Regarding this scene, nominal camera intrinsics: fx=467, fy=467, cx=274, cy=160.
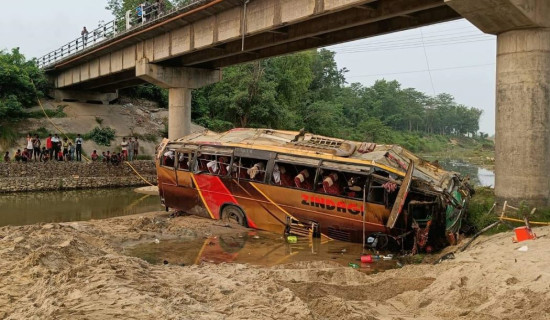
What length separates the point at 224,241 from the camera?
41.9 ft

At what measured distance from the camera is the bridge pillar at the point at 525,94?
10953 millimetres

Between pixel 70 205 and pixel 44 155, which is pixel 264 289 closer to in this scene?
pixel 70 205

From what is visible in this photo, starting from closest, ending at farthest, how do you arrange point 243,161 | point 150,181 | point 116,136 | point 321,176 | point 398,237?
point 398,237 → point 321,176 → point 243,161 → point 150,181 → point 116,136

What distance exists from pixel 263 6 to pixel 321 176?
811 centimetres

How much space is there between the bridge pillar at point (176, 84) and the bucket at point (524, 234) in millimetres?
19515

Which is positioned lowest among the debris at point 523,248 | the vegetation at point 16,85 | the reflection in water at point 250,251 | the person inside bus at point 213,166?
the reflection in water at point 250,251

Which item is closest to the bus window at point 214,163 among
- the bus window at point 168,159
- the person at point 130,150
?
the bus window at point 168,159

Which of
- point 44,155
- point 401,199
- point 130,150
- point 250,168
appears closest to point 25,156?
point 44,155

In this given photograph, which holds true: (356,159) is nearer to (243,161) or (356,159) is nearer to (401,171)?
(401,171)

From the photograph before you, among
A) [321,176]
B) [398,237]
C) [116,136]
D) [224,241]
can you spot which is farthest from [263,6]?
[116,136]

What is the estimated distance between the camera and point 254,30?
1789 centimetres

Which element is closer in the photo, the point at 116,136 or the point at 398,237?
the point at 398,237

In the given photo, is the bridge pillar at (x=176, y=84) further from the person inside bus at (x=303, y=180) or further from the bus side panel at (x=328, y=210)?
the person inside bus at (x=303, y=180)

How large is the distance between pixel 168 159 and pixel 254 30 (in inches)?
236
